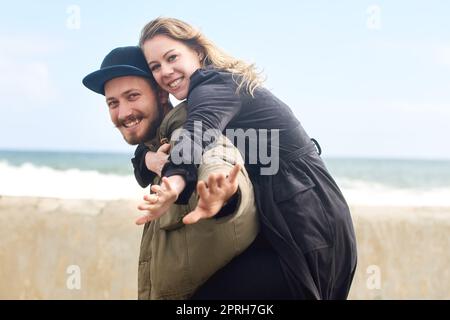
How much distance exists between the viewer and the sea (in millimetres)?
14836

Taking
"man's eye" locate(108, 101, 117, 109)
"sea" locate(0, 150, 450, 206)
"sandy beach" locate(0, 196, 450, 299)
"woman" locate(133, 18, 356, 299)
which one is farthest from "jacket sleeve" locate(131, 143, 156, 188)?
"sea" locate(0, 150, 450, 206)

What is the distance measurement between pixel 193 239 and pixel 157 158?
0.23 meters

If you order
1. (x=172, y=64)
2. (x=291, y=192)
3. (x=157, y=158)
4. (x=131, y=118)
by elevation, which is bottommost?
(x=291, y=192)

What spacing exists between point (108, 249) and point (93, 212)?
271 millimetres

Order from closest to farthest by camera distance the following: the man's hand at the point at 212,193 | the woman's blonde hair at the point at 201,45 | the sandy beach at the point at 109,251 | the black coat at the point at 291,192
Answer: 1. the man's hand at the point at 212,193
2. the black coat at the point at 291,192
3. the woman's blonde hair at the point at 201,45
4. the sandy beach at the point at 109,251

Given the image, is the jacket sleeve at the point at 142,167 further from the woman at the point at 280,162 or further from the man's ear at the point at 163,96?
the man's ear at the point at 163,96

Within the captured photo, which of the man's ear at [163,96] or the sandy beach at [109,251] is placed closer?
the man's ear at [163,96]

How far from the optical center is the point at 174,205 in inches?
69.7

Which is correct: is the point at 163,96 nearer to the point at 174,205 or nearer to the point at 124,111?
the point at 124,111

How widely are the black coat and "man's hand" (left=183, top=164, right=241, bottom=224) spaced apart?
0.69 ft

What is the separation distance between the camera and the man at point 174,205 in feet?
5.29

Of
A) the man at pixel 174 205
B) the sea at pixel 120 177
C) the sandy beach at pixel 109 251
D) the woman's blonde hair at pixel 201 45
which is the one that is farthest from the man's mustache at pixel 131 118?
the sea at pixel 120 177

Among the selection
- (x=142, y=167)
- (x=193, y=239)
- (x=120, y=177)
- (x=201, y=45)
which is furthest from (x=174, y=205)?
(x=120, y=177)
